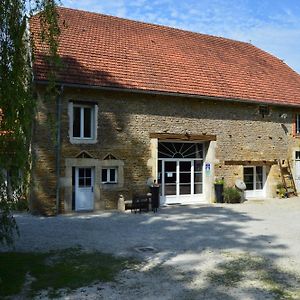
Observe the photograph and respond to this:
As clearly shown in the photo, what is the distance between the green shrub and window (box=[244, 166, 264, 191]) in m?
1.80

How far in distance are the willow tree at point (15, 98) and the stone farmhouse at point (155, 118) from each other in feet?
20.7

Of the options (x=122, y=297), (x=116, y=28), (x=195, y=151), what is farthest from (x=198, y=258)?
(x=116, y=28)

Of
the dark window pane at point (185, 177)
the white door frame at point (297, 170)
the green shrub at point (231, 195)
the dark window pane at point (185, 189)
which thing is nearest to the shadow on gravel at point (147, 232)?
the green shrub at point (231, 195)

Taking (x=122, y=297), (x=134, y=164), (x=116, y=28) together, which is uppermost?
(x=116, y=28)

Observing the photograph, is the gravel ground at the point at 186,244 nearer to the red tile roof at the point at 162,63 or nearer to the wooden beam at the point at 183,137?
the wooden beam at the point at 183,137

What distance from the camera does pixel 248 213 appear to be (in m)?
15.4

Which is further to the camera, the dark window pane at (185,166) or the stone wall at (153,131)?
the dark window pane at (185,166)

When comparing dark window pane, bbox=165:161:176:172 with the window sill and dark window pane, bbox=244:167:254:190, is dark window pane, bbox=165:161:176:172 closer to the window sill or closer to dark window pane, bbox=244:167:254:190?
the window sill

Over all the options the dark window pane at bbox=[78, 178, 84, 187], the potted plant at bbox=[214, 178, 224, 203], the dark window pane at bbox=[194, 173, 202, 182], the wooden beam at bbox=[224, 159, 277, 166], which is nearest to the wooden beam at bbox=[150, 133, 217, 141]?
the wooden beam at bbox=[224, 159, 277, 166]

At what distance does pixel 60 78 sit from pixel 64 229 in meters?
5.75

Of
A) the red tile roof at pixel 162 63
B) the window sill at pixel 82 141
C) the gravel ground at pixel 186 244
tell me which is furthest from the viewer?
the red tile roof at pixel 162 63

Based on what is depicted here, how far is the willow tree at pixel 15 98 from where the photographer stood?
6277mm

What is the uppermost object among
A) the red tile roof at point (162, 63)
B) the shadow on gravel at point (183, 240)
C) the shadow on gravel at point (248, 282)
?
the red tile roof at point (162, 63)

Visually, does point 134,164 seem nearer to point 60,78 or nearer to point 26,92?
point 60,78
